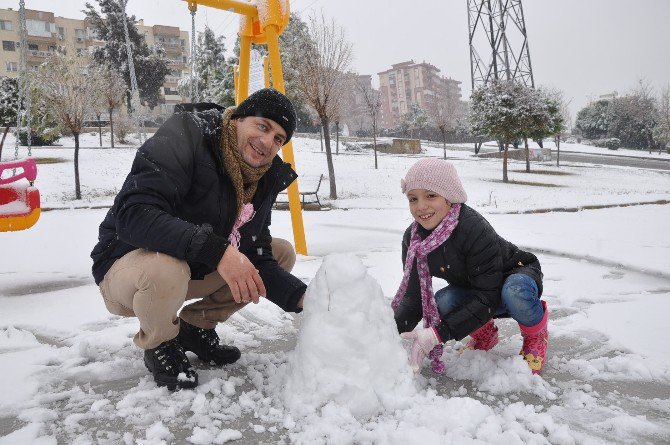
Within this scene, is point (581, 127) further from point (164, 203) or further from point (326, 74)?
point (164, 203)

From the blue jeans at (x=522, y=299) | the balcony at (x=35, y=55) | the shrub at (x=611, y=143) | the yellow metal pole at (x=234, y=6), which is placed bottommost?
the blue jeans at (x=522, y=299)

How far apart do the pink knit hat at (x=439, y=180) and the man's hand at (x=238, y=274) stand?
32.0 inches

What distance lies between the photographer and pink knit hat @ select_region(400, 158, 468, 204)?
6.29 ft

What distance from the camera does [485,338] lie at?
2168mm

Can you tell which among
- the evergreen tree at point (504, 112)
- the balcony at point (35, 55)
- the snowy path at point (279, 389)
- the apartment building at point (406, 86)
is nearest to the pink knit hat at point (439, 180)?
the snowy path at point (279, 389)

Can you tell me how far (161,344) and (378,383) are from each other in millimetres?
879

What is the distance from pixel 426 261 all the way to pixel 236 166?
926 millimetres

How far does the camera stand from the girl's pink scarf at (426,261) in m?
1.93

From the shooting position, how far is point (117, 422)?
158cm

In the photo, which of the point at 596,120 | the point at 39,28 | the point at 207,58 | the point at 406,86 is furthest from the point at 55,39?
the point at 406,86

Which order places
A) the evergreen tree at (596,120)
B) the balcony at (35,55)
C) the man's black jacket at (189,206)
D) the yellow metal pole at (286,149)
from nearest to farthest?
1. the man's black jacket at (189,206)
2. the yellow metal pole at (286,149)
3. the evergreen tree at (596,120)
4. the balcony at (35,55)

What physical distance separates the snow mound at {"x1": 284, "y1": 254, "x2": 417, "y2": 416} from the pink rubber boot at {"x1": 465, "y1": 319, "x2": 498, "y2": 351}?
641 mm

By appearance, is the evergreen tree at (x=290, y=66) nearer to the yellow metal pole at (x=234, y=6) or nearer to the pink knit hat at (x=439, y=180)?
the yellow metal pole at (x=234, y=6)

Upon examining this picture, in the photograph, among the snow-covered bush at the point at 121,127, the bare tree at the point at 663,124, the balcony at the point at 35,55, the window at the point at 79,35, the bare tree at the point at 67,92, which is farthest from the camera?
the window at the point at 79,35
